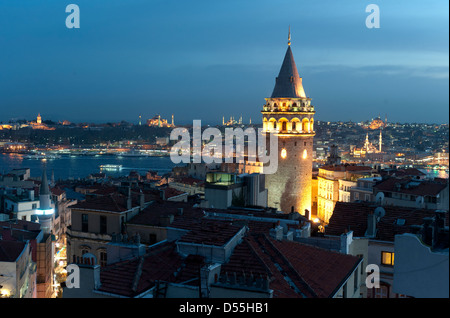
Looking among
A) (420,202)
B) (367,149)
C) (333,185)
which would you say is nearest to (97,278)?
(420,202)

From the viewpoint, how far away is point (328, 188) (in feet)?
65.5

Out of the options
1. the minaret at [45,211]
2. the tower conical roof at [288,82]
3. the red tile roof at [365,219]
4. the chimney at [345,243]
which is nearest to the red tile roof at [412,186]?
the tower conical roof at [288,82]

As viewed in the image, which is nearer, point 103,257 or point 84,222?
point 103,257

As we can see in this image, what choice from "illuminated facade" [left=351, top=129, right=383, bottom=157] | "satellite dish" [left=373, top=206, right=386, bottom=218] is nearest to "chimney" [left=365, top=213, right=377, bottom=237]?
"satellite dish" [left=373, top=206, right=386, bottom=218]

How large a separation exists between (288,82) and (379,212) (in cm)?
732

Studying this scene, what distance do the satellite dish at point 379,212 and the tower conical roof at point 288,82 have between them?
7.09 metres

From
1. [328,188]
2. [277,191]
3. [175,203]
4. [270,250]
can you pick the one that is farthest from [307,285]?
[328,188]

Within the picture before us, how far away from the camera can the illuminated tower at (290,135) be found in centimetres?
1422

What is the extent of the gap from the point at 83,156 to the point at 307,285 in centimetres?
8655

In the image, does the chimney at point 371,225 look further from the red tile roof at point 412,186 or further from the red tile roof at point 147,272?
the red tile roof at point 412,186

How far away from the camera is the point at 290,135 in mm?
14328

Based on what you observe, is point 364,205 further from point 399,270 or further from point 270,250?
point 399,270

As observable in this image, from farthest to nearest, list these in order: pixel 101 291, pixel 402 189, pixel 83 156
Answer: pixel 83 156 < pixel 402 189 < pixel 101 291

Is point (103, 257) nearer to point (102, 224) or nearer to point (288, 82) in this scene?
point (102, 224)
